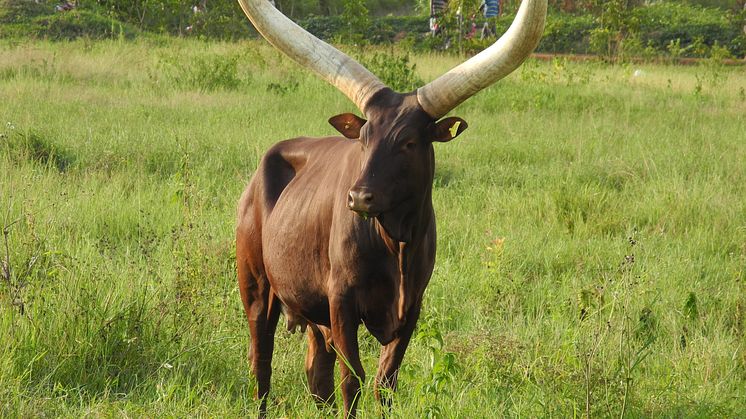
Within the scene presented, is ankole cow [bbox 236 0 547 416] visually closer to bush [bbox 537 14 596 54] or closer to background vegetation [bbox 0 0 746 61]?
background vegetation [bbox 0 0 746 61]

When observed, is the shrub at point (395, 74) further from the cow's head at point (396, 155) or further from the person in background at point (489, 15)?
the person in background at point (489, 15)

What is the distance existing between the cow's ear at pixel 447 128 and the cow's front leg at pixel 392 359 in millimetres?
620

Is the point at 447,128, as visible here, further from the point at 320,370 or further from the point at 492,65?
the point at 320,370

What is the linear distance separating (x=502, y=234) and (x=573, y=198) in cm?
86

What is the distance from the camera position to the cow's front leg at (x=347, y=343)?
3.56 meters

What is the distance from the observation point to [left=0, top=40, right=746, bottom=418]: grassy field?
154 inches

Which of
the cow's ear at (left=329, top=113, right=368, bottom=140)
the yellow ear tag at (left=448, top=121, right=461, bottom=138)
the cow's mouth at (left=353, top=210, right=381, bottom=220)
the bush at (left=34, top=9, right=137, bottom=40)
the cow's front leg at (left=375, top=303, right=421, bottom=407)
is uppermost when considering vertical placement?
the yellow ear tag at (left=448, top=121, right=461, bottom=138)

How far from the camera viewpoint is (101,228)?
6.16 meters

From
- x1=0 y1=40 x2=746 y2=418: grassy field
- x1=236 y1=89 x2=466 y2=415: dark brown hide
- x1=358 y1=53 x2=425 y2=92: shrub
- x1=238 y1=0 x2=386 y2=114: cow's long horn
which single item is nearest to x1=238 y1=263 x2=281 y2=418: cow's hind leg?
x1=236 y1=89 x2=466 y2=415: dark brown hide

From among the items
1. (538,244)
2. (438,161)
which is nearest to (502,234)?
(538,244)

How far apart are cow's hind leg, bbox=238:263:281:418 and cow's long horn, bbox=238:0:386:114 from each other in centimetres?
104

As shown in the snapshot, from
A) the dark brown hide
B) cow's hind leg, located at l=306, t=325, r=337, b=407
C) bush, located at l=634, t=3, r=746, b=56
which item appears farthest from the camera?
bush, located at l=634, t=3, r=746, b=56

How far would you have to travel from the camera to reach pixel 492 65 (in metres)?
3.38

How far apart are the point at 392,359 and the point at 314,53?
119cm
